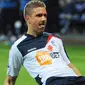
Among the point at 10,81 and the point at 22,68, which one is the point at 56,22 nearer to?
the point at 22,68

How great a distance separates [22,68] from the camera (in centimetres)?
1278

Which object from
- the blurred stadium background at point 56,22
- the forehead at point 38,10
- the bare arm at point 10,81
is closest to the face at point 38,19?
the forehead at point 38,10

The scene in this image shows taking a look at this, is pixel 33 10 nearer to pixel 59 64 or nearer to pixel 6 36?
pixel 59 64

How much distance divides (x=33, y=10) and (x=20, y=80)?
454cm

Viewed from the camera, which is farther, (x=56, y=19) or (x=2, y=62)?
(x=56, y=19)

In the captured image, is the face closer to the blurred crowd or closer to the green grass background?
the green grass background

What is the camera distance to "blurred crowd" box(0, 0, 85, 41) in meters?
19.3

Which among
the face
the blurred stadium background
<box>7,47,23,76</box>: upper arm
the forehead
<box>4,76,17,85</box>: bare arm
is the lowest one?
the blurred stadium background

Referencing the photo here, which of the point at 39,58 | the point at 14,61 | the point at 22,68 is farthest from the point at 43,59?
the point at 22,68

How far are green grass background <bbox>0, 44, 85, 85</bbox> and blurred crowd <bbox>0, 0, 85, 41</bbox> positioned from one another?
1358mm

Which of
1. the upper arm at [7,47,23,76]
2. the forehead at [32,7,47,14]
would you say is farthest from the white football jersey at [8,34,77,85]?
the forehead at [32,7,47,14]

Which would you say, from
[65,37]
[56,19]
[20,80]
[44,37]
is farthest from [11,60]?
[65,37]

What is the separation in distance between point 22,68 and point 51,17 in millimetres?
6735

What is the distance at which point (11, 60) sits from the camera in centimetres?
652
